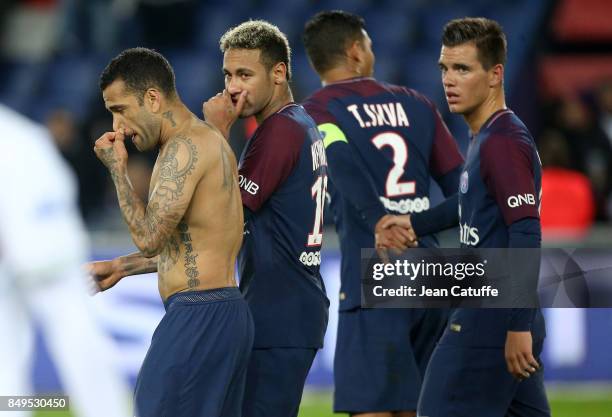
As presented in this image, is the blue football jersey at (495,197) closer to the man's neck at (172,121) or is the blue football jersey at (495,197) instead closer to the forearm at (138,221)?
the man's neck at (172,121)

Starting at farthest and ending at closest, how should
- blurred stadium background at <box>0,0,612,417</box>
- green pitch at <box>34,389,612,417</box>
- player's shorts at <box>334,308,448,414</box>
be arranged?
blurred stadium background at <box>0,0,612,417</box> → green pitch at <box>34,389,612,417</box> → player's shorts at <box>334,308,448,414</box>

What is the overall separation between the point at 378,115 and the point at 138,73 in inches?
73.6

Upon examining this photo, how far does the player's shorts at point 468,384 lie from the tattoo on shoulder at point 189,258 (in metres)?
1.30

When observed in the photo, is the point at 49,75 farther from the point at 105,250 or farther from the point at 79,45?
the point at 105,250

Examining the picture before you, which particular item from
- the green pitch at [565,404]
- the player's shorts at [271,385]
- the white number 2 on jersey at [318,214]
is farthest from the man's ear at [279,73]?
the green pitch at [565,404]

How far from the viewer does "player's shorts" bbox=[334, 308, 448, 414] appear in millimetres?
6469

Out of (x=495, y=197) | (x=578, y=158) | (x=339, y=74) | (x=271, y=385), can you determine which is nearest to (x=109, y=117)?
(x=578, y=158)

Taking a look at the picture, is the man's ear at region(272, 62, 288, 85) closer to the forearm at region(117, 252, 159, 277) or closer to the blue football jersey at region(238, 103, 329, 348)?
the blue football jersey at region(238, 103, 329, 348)

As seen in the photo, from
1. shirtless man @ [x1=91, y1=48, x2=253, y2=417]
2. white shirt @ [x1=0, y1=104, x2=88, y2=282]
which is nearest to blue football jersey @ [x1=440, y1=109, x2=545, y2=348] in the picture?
shirtless man @ [x1=91, y1=48, x2=253, y2=417]

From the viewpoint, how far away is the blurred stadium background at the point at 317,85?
32.3 feet

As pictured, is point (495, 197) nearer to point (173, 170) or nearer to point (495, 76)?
point (495, 76)

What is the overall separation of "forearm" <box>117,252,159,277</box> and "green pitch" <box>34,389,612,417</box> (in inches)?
155

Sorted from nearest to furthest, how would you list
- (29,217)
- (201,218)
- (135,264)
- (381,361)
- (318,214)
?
(201,218)
(135,264)
(318,214)
(29,217)
(381,361)

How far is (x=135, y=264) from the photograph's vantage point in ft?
17.8
